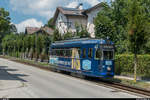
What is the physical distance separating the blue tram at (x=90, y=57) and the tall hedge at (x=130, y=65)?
343 centimetres

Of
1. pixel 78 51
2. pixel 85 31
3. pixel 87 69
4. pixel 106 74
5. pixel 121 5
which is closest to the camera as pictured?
pixel 106 74

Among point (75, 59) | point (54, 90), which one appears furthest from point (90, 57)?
point (54, 90)

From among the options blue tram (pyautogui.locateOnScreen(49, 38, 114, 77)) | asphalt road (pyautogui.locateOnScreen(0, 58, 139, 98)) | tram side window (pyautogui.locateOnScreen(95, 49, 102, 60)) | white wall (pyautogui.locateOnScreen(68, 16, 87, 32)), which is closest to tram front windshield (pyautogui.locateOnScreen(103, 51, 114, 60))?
blue tram (pyautogui.locateOnScreen(49, 38, 114, 77))

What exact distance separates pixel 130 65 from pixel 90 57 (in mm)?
4970

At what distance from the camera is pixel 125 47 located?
23656 mm

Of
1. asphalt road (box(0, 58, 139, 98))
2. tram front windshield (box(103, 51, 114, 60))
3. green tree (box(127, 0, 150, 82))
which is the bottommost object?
asphalt road (box(0, 58, 139, 98))

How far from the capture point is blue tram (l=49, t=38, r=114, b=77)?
16734mm

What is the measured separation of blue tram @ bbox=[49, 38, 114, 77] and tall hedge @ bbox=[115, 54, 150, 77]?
3430mm

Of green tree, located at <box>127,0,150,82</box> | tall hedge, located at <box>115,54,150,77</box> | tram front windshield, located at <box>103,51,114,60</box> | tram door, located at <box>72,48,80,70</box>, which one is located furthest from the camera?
tram door, located at <box>72,48,80,70</box>

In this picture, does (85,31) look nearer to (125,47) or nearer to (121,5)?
(121,5)

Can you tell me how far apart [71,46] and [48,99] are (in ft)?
34.3

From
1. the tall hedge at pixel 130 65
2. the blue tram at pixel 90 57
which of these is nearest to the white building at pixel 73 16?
the tall hedge at pixel 130 65

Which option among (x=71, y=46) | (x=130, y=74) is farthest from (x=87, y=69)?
(x=130, y=74)

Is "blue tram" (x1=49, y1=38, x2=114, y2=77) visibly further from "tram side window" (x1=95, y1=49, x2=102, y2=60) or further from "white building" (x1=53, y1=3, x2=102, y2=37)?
"white building" (x1=53, y1=3, x2=102, y2=37)
